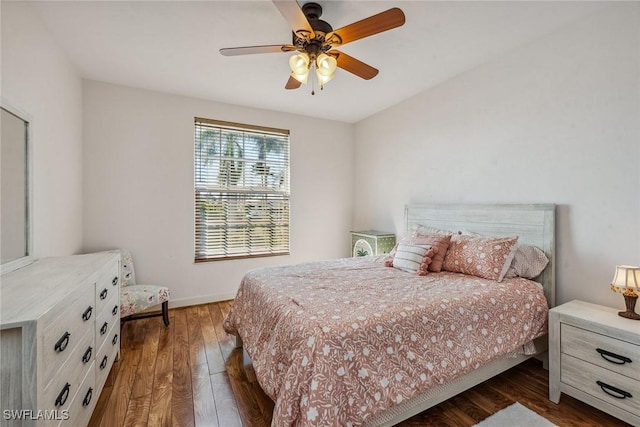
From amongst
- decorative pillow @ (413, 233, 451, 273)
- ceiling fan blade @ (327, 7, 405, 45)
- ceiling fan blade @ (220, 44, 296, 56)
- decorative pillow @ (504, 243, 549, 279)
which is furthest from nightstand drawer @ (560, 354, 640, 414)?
ceiling fan blade @ (220, 44, 296, 56)

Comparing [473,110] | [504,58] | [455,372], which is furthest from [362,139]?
[455,372]

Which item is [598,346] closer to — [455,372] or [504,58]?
[455,372]

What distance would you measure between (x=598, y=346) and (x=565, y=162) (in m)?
1.33

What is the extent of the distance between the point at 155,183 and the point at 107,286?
1.72 meters

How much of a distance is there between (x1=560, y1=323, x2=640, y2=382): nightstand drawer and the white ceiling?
2.20 meters

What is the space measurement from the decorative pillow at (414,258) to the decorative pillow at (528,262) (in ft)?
1.98

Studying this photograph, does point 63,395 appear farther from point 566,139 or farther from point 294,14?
point 566,139

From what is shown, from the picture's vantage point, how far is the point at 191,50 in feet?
8.08

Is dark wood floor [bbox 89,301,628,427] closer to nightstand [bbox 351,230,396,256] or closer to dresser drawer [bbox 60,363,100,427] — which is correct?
dresser drawer [bbox 60,363,100,427]

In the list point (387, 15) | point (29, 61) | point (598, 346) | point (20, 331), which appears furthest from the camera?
point (29, 61)

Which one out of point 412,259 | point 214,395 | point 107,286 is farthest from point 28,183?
point 412,259

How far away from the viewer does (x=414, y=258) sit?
2.52 m

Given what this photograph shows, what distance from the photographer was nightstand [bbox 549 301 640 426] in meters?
1.58

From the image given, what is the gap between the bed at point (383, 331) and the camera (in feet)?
4.29
